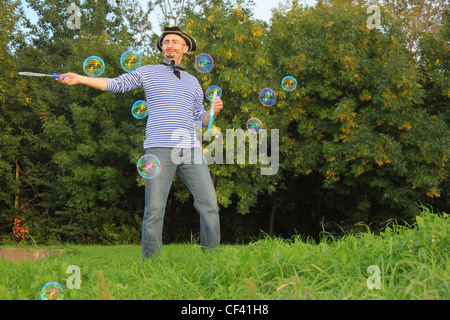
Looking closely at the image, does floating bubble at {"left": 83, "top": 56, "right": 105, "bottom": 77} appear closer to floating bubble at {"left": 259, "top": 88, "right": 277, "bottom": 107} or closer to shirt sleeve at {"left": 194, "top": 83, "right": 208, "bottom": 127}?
shirt sleeve at {"left": 194, "top": 83, "right": 208, "bottom": 127}

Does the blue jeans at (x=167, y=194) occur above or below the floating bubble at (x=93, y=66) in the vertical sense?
below

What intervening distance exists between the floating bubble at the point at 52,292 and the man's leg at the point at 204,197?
1.33 m

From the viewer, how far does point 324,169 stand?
40.5 ft

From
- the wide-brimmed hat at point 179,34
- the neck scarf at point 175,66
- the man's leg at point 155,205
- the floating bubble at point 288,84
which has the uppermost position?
the floating bubble at point 288,84

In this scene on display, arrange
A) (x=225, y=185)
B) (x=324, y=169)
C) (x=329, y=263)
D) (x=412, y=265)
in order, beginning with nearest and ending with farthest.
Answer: (x=412, y=265)
(x=329, y=263)
(x=225, y=185)
(x=324, y=169)

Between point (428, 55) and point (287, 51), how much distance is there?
4273mm

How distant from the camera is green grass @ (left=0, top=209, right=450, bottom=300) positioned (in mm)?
2225

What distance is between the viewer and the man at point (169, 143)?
Answer: 3.50 metres

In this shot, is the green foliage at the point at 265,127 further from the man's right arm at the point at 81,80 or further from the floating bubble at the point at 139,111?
the man's right arm at the point at 81,80

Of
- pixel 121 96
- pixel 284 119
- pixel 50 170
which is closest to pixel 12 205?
pixel 50 170

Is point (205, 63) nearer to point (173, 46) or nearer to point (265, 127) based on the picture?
point (173, 46)

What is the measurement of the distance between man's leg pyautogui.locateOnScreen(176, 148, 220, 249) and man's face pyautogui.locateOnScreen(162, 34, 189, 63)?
859 millimetres

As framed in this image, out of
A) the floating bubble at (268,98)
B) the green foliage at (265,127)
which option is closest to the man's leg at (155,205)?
the floating bubble at (268,98)

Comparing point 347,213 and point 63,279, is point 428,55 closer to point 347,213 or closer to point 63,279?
point 347,213
